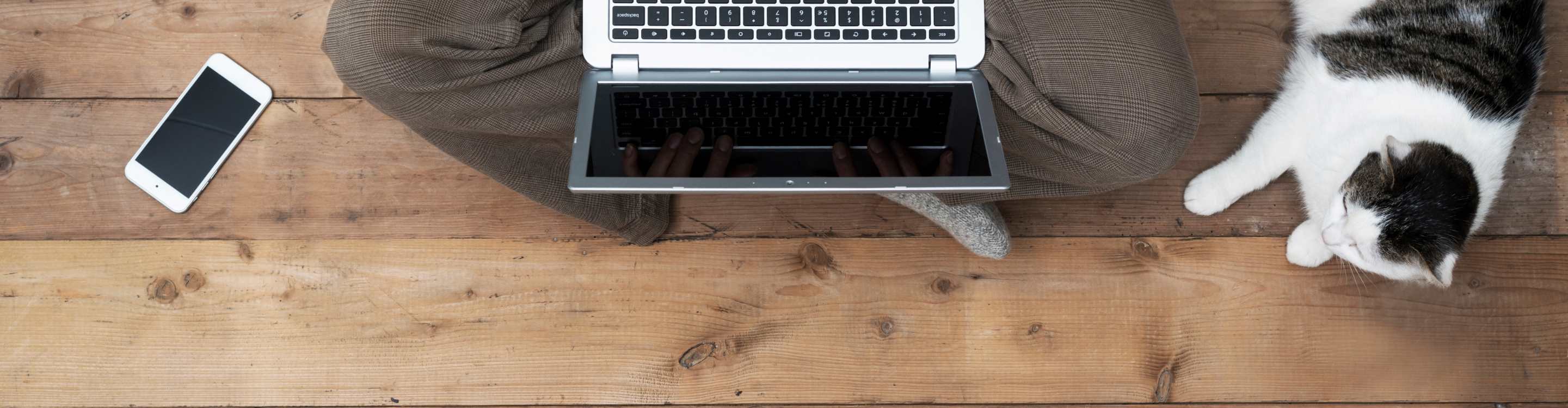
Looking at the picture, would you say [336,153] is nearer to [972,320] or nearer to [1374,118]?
[972,320]

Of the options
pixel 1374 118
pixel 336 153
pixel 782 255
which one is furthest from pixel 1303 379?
pixel 336 153

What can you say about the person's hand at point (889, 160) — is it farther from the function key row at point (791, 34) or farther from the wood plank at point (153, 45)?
the wood plank at point (153, 45)

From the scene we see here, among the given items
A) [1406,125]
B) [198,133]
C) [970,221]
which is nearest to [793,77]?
[970,221]

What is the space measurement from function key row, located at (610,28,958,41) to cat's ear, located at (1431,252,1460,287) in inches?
25.1

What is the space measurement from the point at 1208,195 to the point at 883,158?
0.58 m

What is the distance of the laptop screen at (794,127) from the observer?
766 mm

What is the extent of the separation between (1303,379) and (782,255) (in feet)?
2.48

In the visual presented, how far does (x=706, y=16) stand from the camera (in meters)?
0.77

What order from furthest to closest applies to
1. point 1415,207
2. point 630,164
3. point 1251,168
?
point 1251,168 → point 1415,207 → point 630,164

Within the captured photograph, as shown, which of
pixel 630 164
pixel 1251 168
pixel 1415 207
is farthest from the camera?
pixel 1251 168

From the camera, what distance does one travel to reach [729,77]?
30.5 inches

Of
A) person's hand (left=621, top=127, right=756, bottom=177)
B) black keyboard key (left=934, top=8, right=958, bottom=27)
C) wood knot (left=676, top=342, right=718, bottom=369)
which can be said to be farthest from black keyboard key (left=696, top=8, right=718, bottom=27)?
wood knot (left=676, top=342, right=718, bottom=369)

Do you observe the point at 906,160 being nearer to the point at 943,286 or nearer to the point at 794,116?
the point at 794,116

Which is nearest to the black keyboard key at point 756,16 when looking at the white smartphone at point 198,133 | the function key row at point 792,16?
the function key row at point 792,16
